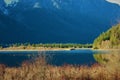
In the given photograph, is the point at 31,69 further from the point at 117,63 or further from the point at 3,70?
the point at 117,63

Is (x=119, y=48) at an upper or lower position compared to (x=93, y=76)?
upper

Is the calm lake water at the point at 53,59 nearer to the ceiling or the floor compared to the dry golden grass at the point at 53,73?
nearer to the ceiling

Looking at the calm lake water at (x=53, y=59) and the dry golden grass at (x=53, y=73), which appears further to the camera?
the calm lake water at (x=53, y=59)

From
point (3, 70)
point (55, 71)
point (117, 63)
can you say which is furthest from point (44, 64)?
point (117, 63)

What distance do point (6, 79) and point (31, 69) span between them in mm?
2981

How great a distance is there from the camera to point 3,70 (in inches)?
1312

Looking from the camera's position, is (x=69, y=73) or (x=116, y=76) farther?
(x=69, y=73)

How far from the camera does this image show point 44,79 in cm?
3045

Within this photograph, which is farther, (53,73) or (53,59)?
(53,59)

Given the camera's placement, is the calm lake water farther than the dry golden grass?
Yes

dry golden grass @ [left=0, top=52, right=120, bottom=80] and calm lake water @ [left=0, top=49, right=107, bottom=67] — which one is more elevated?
calm lake water @ [left=0, top=49, right=107, bottom=67]

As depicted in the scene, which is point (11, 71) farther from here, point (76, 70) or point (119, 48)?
point (119, 48)

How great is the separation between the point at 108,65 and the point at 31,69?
246 inches

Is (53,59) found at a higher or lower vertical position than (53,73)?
higher
